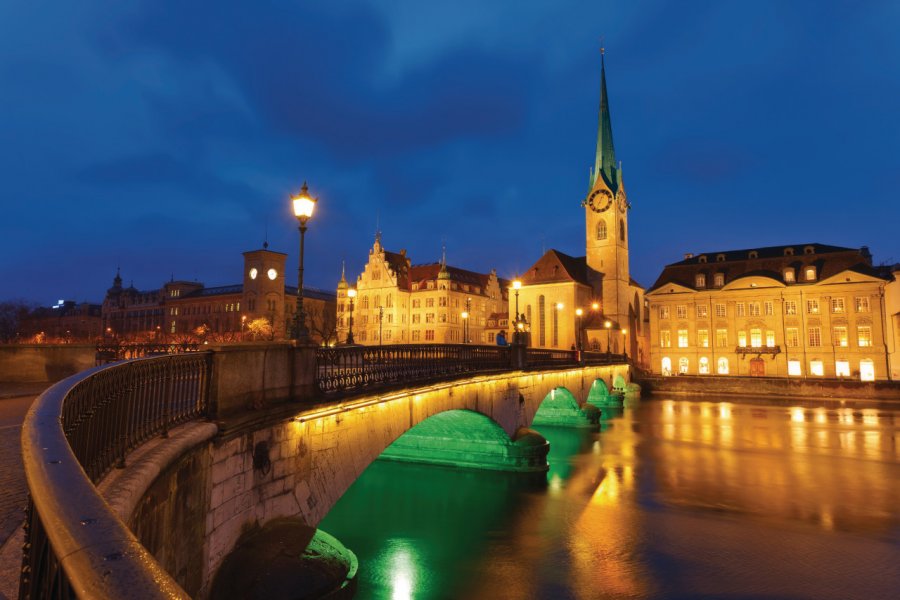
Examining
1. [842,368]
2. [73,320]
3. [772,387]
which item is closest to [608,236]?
[772,387]


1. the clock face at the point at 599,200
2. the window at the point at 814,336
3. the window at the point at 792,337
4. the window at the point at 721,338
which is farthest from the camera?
the clock face at the point at 599,200

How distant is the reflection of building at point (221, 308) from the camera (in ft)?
316

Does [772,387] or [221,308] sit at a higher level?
[221,308]

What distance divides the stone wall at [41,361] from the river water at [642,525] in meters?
9.88

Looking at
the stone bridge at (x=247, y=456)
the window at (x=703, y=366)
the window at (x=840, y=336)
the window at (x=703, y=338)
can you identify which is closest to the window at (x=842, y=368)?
the window at (x=840, y=336)

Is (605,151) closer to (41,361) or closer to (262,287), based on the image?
(262,287)

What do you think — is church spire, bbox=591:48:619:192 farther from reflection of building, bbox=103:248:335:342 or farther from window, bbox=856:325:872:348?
reflection of building, bbox=103:248:335:342

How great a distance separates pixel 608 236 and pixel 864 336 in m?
32.0

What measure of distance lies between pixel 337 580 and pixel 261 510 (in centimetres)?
375

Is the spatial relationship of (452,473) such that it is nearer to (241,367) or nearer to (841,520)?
(841,520)

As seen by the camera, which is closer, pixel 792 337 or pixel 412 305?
pixel 792 337

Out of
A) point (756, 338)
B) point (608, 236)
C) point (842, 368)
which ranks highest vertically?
point (608, 236)

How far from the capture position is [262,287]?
96.7 m

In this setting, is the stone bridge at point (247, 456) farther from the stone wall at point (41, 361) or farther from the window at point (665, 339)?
the window at point (665, 339)
